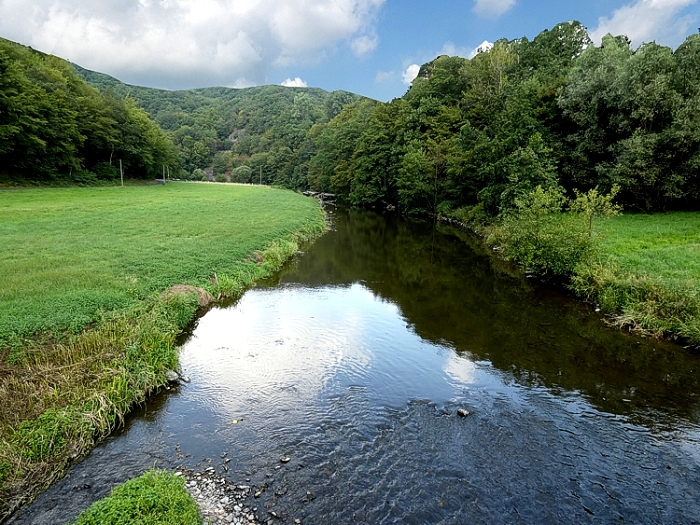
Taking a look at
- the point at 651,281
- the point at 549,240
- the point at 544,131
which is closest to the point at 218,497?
the point at 651,281

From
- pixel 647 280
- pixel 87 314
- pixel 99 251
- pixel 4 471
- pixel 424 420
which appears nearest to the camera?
pixel 4 471

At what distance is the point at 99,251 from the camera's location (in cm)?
2005

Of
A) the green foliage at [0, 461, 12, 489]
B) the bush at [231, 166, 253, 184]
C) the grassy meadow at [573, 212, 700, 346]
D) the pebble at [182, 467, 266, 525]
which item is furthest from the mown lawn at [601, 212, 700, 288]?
the bush at [231, 166, 253, 184]

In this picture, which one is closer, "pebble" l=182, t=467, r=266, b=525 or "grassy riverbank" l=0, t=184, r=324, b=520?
"pebble" l=182, t=467, r=266, b=525

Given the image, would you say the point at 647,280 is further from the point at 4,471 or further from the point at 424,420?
the point at 4,471

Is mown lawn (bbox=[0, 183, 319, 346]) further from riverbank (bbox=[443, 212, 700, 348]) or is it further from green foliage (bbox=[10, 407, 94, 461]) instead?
riverbank (bbox=[443, 212, 700, 348])

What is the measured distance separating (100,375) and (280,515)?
5945 millimetres

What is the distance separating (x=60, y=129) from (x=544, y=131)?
6191 centimetres

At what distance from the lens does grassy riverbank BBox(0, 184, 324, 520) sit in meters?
8.05

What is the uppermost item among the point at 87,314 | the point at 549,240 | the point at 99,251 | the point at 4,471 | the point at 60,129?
the point at 60,129

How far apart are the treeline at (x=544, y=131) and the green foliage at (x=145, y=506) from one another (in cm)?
3102

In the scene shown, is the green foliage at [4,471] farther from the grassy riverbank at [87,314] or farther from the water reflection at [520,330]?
the water reflection at [520,330]

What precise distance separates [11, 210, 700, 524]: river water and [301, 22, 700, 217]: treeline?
20.2 meters

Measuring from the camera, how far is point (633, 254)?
69.6ft
